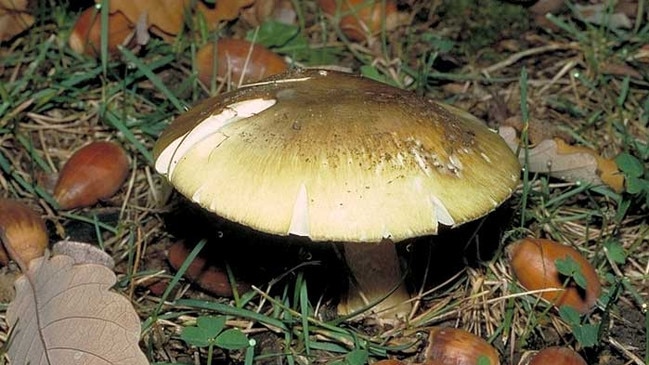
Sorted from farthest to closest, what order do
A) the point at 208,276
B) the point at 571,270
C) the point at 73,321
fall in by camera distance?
the point at 208,276 → the point at 571,270 → the point at 73,321

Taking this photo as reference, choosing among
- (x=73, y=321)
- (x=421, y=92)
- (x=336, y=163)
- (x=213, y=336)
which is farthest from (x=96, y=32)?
(x=336, y=163)

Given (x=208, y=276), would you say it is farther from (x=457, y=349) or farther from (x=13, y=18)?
(x=13, y=18)

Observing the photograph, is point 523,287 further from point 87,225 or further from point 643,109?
point 87,225

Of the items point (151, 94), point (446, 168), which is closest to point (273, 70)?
point (151, 94)

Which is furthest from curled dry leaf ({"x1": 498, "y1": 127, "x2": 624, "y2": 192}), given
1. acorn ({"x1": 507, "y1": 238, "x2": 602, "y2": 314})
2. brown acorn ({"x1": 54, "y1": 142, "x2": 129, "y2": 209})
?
brown acorn ({"x1": 54, "y1": 142, "x2": 129, "y2": 209})

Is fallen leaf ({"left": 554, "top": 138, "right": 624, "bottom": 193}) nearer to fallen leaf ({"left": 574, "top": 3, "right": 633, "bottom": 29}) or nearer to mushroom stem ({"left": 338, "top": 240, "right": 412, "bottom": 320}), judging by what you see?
mushroom stem ({"left": 338, "top": 240, "right": 412, "bottom": 320})

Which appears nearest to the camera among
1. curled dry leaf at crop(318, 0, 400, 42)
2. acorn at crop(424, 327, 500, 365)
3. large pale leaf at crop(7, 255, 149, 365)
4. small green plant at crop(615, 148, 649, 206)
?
large pale leaf at crop(7, 255, 149, 365)
